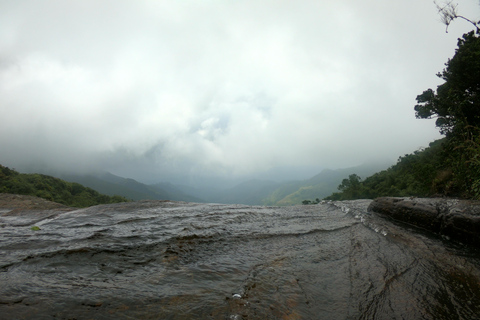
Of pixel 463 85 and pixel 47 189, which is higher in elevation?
pixel 463 85

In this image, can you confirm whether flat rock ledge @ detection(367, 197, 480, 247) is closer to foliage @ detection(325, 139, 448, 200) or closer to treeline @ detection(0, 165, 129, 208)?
foliage @ detection(325, 139, 448, 200)

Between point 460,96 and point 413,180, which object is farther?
point 413,180

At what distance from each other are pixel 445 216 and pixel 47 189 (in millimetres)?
81486

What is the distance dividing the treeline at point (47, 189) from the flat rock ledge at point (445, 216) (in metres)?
62.6

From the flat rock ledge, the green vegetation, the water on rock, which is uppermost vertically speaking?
the green vegetation

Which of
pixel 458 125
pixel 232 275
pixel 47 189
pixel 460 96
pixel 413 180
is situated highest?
pixel 460 96

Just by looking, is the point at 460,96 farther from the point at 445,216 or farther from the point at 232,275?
the point at 232,275

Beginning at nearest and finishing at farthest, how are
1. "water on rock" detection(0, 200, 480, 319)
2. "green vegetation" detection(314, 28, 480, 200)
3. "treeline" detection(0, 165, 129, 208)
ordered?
"water on rock" detection(0, 200, 480, 319)
"green vegetation" detection(314, 28, 480, 200)
"treeline" detection(0, 165, 129, 208)

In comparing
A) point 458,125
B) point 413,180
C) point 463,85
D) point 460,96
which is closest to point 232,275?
point 458,125

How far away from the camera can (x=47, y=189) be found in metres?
59.2

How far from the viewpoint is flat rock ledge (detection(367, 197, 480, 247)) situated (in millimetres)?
6296

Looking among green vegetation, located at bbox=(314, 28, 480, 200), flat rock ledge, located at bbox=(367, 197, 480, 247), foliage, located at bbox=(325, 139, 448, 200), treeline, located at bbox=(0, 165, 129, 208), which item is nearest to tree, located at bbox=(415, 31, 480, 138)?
green vegetation, located at bbox=(314, 28, 480, 200)

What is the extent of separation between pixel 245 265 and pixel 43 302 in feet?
11.9

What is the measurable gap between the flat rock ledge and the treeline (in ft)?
205
